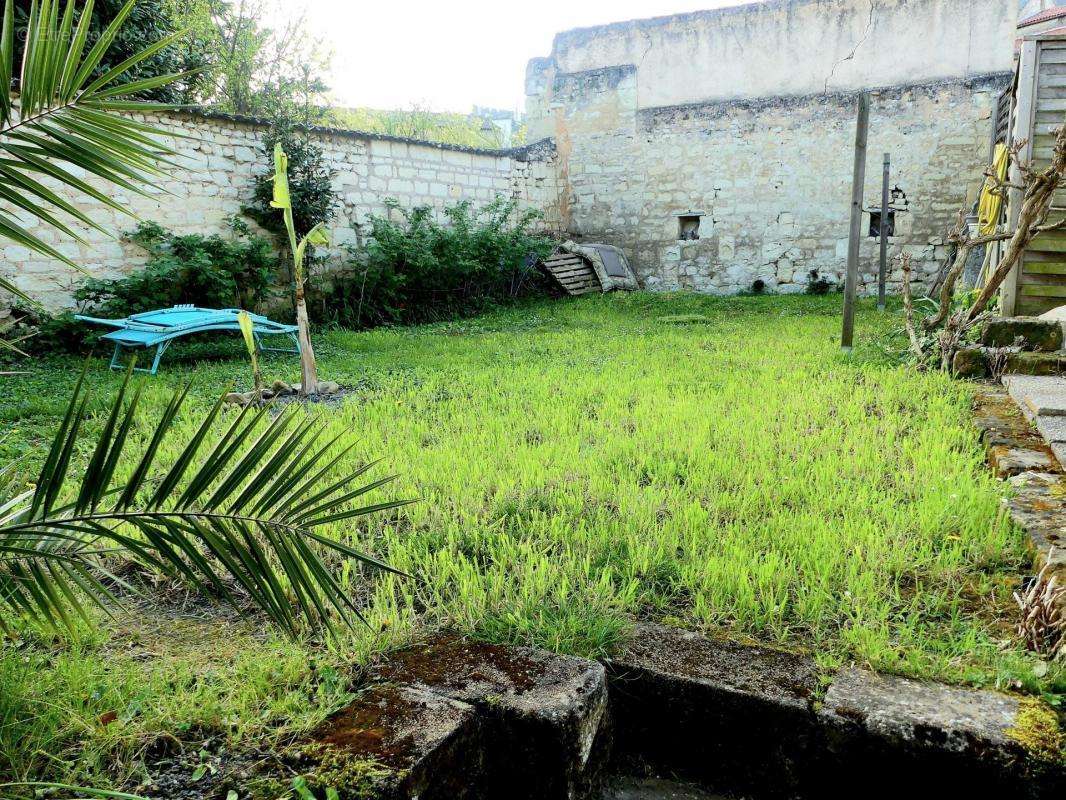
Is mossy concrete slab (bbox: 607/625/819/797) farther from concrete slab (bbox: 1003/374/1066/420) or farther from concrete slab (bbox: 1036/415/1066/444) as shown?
concrete slab (bbox: 1003/374/1066/420)

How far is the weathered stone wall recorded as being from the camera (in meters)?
6.43

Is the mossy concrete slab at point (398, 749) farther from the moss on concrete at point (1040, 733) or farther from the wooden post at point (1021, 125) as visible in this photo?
the wooden post at point (1021, 125)

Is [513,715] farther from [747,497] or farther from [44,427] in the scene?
[44,427]

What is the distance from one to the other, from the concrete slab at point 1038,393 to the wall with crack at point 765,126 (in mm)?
6619

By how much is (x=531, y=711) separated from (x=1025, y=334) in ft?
14.1

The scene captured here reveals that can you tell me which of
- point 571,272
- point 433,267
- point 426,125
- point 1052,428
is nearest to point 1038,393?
point 1052,428

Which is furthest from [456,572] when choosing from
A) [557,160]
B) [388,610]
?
[557,160]

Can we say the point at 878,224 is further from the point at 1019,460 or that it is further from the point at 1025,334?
the point at 1019,460

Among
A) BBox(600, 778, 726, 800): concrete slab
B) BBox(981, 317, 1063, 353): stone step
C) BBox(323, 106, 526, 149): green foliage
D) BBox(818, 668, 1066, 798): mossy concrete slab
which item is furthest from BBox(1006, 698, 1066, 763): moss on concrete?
BBox(323, 106, 526, 149): green foliage

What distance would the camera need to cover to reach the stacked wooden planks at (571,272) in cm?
1062

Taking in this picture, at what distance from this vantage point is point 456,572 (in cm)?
219

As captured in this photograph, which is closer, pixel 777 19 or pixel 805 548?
pixel 805 548

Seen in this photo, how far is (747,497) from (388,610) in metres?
1.43

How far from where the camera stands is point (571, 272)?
10.8 m
